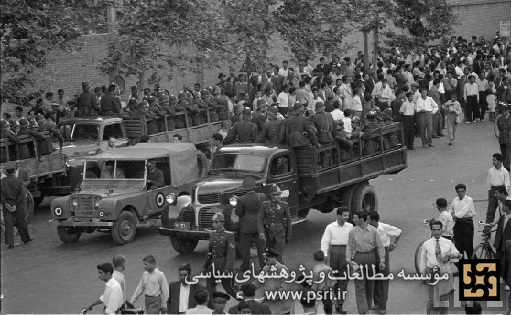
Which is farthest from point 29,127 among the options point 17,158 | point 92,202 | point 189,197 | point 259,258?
point 259,258

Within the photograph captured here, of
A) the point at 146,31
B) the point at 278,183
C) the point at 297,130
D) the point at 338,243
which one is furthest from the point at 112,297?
the point at 146,31

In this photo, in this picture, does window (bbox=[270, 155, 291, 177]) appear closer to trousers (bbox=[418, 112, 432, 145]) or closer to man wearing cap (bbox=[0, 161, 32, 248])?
man wearing cap (bbox=[0, 161, 32, 248])

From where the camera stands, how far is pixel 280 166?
62.8 ft

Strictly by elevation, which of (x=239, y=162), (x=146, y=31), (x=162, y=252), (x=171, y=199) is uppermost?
(x=146, y=31)

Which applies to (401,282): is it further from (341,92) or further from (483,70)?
(483,70)

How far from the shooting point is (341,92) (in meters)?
30.1

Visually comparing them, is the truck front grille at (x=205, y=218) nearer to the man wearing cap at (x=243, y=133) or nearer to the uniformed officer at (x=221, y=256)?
the uniformed officer at (x=221, y=256)

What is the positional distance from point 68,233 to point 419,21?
2057 centimetres

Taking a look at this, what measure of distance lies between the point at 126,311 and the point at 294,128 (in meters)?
7.15

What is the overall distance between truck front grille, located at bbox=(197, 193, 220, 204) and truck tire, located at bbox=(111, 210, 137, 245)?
1.98 meters

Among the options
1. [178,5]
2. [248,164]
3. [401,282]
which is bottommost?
[401,282]

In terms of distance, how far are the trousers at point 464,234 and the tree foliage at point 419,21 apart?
67.8 ft

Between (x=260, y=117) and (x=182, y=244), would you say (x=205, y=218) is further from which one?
(x=260, y=117)

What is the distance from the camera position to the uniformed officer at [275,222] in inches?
671
